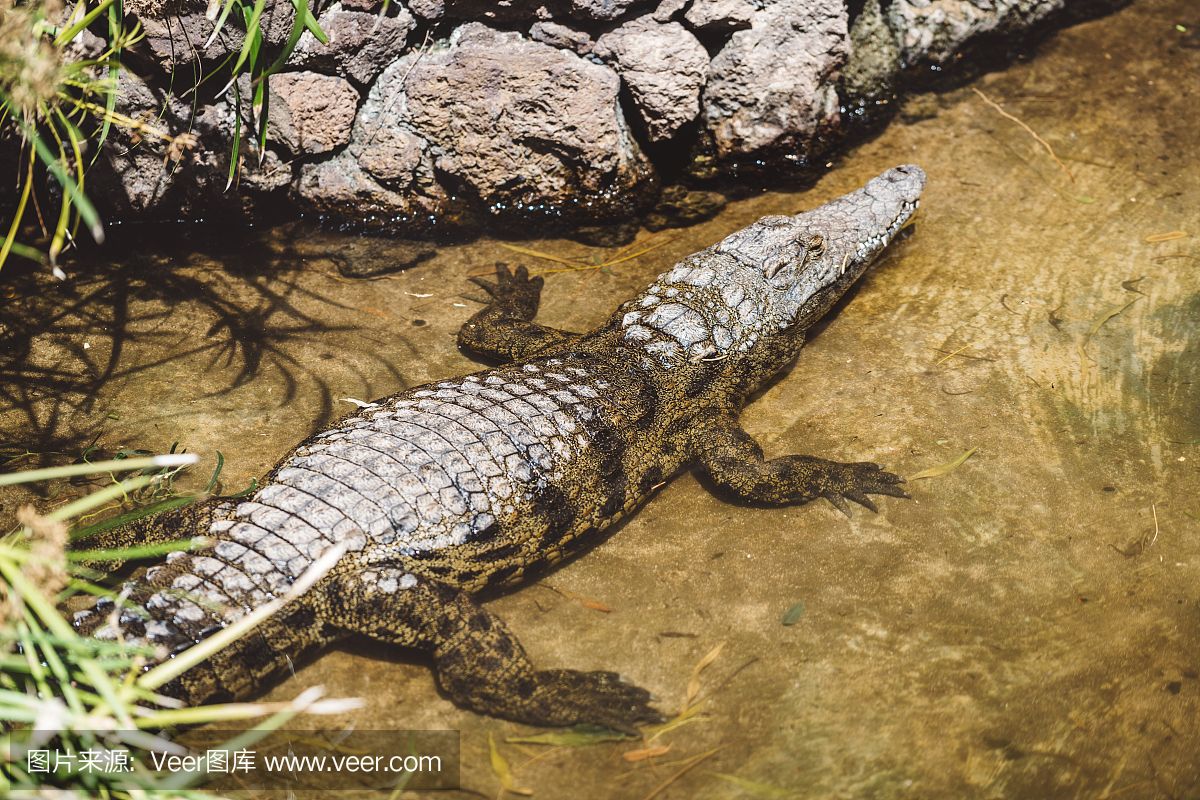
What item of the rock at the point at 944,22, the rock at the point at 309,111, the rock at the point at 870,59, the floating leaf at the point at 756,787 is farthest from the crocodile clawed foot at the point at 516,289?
the rock at the point at 944,22

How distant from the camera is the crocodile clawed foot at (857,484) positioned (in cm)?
325

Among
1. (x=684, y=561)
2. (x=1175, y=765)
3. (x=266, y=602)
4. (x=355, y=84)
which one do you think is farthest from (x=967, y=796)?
(x=355, y=84)

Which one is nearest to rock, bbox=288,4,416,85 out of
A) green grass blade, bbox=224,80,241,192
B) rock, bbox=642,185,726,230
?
green grass blade, bbox=224,80,241,192

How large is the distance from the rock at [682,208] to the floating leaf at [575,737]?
259 cm

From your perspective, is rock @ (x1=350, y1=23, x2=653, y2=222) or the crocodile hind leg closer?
the crocodile hind leg

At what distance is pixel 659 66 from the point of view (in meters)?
4.33

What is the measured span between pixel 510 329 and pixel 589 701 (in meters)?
1.70

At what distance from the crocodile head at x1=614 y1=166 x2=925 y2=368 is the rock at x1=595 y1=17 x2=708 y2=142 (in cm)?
69

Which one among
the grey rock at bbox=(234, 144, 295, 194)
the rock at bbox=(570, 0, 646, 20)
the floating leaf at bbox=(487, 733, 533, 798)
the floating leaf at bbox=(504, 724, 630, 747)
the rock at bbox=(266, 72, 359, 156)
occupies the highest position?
the rock at bbox=(570, 0, 646, 20)

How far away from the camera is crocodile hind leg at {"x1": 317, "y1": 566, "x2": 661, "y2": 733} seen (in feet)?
8.72

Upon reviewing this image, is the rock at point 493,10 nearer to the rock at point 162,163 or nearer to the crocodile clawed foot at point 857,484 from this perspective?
the rock at point 162,163

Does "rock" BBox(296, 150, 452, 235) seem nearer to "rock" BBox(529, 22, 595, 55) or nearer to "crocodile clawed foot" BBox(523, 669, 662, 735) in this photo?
"rock" BBox(529, 22, 595, 55)

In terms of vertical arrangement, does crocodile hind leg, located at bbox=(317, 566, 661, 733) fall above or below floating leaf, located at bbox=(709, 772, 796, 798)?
above

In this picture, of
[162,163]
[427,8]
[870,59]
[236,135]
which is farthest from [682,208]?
[162,163]
